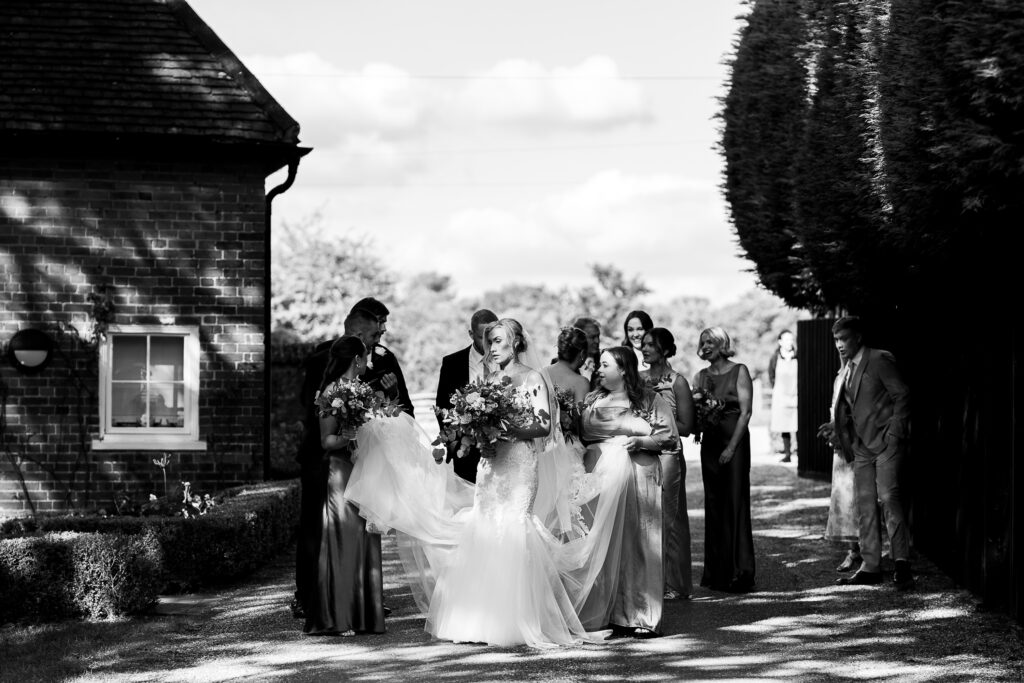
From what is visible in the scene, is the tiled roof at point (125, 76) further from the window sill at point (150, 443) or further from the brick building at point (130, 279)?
the window sill at point (150, 443)

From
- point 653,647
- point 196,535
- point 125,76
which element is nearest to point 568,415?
point 653,647

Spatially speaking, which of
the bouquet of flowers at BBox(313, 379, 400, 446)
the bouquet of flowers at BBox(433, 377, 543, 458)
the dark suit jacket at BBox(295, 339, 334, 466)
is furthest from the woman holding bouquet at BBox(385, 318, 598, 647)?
the dark suit jacket at BBox(295, 339, 334, 466)

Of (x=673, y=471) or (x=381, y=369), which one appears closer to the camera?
(x=381, y=369)

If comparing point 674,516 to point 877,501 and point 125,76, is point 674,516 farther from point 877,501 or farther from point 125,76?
point 125,76

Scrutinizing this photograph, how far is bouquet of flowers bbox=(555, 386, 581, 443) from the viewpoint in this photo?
10109 millimetres

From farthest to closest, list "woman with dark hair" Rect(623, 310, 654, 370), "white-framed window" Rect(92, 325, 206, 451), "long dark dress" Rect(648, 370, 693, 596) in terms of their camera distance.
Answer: "white-framed window" Rect(92, 325, 206, 451)
"woman with dark hair" Rect(623, 310, 654, 370)
"long dark dress" Rect(648, 370, 693, 596)

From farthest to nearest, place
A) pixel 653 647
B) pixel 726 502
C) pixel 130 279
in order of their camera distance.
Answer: pixel 130 279 < pixel 726 502 < pixel 653 647

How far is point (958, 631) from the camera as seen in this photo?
31.0ft

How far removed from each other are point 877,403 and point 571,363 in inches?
118

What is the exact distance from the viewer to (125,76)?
1520cm

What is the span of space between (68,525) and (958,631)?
7020 millimetres

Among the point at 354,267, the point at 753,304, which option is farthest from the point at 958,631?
the point at 753,304

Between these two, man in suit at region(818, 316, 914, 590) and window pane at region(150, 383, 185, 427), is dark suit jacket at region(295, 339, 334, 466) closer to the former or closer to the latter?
man in suit at region(818, 316, 914, 590)

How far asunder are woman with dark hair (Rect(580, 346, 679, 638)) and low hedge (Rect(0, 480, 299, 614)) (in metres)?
3.44
